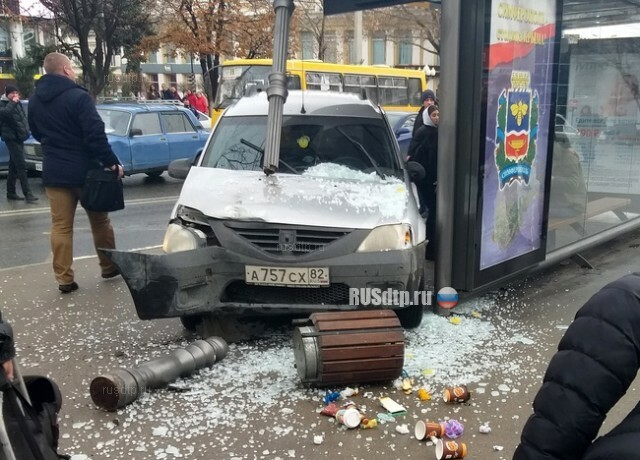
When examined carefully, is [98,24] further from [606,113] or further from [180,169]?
Answer: [606,113]

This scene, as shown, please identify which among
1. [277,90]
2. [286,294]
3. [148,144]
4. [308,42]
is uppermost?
[308,42]

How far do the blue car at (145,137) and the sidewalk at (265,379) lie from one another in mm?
7738

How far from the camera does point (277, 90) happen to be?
4844mm

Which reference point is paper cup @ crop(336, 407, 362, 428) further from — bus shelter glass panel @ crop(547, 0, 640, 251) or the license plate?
bus shelter glass panel @ crop(547, 0, 640, 251)

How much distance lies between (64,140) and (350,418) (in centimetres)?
389

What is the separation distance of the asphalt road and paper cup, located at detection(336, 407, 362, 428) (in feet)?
0.15

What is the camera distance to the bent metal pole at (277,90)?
191 inches

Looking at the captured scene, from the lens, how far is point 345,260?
434cm

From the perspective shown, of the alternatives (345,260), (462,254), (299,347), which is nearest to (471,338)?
(462,254)

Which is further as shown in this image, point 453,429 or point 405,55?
point 405,55

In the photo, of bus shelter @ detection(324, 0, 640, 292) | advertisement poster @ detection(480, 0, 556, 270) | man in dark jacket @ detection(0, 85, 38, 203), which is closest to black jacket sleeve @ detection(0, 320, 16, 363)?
bus shelter @ detection(324, 0, 640, 292)

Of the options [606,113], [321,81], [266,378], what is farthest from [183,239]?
[321,81]

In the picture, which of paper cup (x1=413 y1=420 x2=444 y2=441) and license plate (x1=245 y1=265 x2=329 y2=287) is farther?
license plate (x1=245 y1=265 x2=329 y2=287)

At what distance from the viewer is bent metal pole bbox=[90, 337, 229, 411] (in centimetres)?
367
